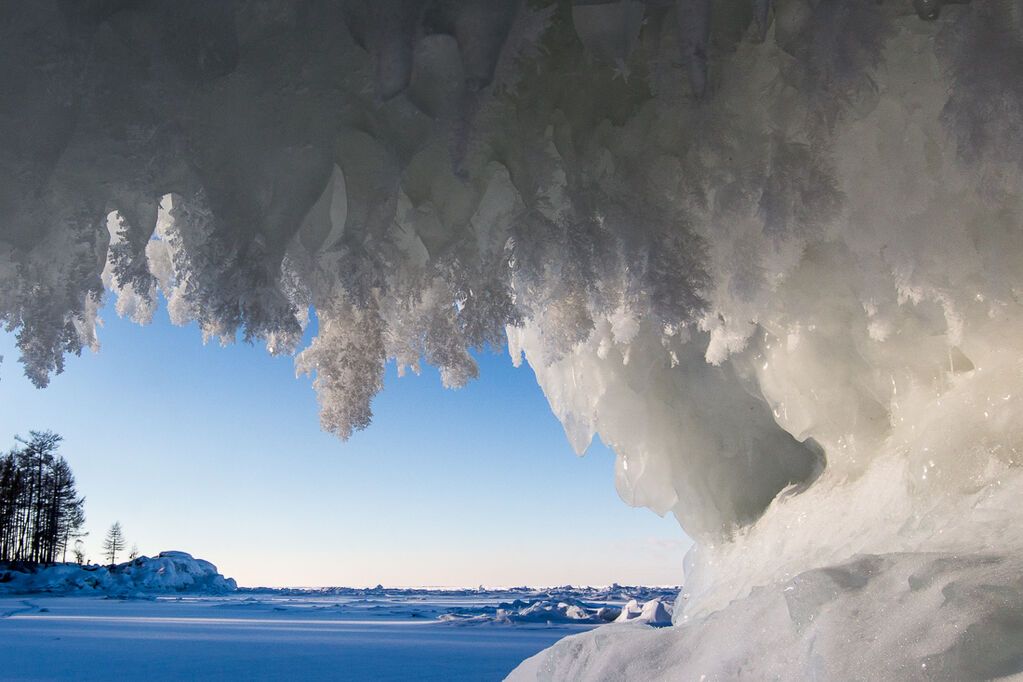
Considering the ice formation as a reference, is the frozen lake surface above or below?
below

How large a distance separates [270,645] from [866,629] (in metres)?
8.83

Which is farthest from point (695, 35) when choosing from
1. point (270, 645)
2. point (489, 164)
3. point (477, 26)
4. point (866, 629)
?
point (270, 645)

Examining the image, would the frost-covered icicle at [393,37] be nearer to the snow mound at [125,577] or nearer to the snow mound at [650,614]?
the snow mound at [650,614]

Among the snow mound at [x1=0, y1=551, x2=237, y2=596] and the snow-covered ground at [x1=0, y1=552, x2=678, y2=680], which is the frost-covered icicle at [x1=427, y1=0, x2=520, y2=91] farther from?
the snow mound at [x1=0, y1=551, x2=237, y2=596]

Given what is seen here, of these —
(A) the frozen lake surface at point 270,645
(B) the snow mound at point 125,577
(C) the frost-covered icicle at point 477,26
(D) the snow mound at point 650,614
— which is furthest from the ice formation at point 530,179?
(B) the snow mound at point 125,577

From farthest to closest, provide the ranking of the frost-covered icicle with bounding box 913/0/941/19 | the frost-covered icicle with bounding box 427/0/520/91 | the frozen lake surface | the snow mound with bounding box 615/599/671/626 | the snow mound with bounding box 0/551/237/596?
the snow mound with bounding box 0/551/237/596
the snow mound with bounding box 615/599/671/626
the frozen lake surface
the frost-covered icicle with bounding box 913/0/941/19
the frost-covered icicle with bounding box 427/0/520/91

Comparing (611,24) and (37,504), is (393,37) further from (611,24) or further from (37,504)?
(37,504)

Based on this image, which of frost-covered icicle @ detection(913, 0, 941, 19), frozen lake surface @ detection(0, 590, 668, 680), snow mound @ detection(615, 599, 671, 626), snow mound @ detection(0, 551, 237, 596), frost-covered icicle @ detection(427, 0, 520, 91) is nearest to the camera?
frost-covered icicle @ detection(427, 0, 520, 91)

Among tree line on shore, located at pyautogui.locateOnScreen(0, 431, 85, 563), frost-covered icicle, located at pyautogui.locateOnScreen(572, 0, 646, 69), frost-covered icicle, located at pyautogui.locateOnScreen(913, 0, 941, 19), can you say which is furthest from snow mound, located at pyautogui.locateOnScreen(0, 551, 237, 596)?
frost-covered icicle, located at pyautogui.locateOnScreen(913, 0, 941, 19)

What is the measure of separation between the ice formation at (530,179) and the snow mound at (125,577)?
26.3 meters

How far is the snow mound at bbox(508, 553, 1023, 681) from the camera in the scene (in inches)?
54.2

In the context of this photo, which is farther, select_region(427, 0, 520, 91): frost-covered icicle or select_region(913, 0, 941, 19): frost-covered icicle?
select_region(913, 0, 941, 19): frost-covered icicle

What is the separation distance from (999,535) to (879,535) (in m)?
0.47

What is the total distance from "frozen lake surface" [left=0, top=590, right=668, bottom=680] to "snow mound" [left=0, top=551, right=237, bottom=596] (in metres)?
9.38
